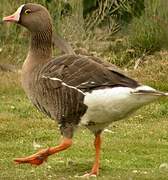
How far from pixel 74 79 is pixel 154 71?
10195 millimetres

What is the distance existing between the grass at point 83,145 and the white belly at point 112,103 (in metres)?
0.71

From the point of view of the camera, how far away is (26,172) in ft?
29.0

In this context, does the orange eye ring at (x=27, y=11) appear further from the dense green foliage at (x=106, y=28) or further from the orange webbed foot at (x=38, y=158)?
the dense green foliage at (x=106, y=28)

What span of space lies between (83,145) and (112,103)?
3442 millimetres

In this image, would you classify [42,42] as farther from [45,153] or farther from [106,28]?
[106,28]

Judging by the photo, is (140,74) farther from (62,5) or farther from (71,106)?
(71,106)

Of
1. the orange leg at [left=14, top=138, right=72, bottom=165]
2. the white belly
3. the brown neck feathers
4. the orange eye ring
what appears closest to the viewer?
the white belly

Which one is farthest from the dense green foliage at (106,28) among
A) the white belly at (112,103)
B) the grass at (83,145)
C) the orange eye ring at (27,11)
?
the white belly at (112,103)

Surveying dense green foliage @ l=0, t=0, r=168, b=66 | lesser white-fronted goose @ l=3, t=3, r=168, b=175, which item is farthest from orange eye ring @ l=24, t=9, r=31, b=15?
dense green foliage @ l=0, t=0, r=168, b=66

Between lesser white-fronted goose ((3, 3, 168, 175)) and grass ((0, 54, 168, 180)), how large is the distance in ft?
1.46

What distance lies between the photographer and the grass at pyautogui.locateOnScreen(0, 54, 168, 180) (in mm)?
8844

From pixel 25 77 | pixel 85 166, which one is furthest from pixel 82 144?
pixel 25 77

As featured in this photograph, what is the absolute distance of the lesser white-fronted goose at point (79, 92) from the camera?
313 inches

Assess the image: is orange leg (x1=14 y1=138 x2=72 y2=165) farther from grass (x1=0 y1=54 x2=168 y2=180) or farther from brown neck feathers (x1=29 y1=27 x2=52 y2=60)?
brown neck feathers (x1=29 y1=27 x2=52 y2=60)
